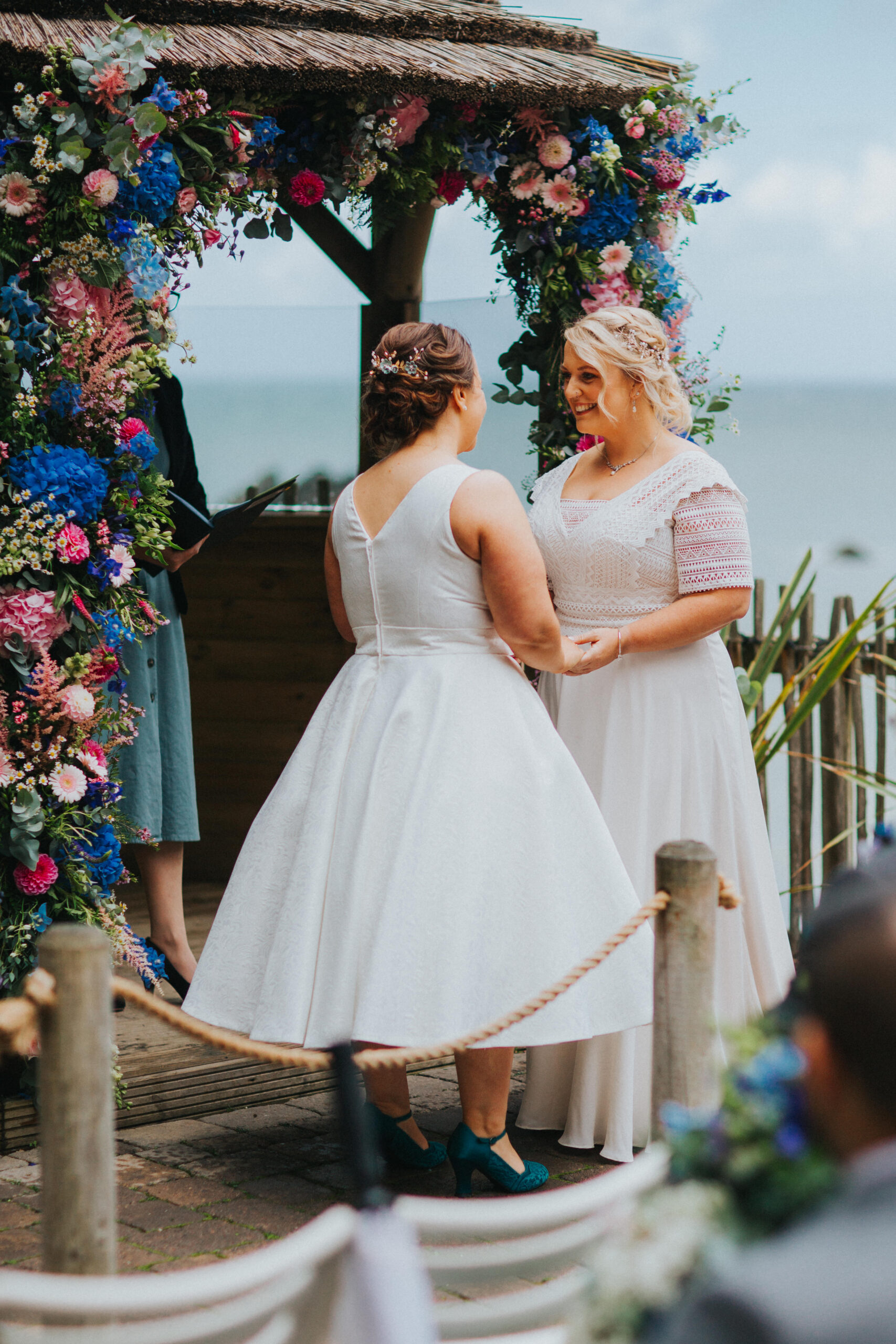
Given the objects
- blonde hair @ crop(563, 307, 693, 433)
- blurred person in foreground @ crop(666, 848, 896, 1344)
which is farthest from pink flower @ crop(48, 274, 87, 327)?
blurred person in foreground @ crop(666, 848, 896, 1344)

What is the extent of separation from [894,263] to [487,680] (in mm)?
48859

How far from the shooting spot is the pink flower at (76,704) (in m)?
3.25

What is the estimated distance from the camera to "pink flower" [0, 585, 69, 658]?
3.19 m

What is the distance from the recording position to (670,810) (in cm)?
336

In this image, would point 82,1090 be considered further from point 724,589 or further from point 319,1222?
point 724,589

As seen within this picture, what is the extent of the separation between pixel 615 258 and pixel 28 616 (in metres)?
2.09

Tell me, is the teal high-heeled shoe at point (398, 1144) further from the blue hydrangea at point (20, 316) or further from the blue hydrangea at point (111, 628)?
the blue hydrangea at point (20, 316)

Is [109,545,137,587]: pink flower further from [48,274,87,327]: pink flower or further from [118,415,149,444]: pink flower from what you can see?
[48,274,87,327]: pink flower

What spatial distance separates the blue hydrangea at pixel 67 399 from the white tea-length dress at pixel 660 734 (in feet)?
3.81

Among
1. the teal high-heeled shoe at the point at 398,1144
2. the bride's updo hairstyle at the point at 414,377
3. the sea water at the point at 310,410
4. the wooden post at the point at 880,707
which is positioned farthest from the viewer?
the wooden post at the point at 880,707

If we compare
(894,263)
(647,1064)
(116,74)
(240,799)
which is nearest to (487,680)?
(647,1064)

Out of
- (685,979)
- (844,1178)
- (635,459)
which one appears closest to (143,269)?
(635,459)

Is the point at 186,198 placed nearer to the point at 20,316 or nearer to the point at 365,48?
the point at 20,316

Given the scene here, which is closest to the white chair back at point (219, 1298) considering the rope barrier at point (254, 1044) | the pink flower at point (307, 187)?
the rope barrier at point (254, 1044)
